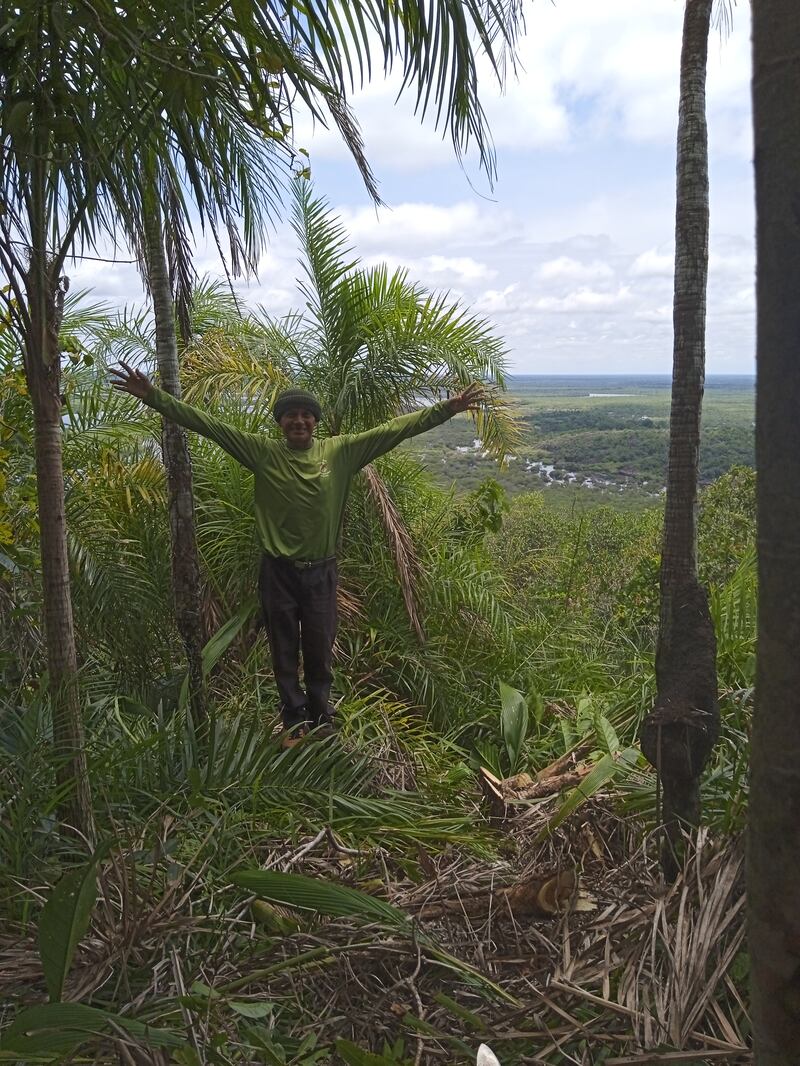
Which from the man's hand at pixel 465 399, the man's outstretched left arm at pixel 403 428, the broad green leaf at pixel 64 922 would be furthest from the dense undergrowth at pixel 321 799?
the man's hand at pixel 465 399

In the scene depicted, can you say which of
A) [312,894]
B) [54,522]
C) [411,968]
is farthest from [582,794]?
[54,522]

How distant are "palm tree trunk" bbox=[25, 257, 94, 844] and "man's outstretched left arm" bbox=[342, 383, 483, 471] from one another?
1610 mm

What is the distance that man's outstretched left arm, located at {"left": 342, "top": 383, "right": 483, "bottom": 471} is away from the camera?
13.0 ft

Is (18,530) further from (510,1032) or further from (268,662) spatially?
(510,1032)

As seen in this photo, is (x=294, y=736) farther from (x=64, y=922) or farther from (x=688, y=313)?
(x=688, y=313)

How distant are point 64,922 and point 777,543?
5.78ft

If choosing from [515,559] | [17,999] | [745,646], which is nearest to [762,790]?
[17,999]

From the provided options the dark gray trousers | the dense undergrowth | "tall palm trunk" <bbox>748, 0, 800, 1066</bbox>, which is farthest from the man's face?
"tall palm trunk" <bbox>748, 0, 800, 1066</bbox>

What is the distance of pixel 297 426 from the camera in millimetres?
4047

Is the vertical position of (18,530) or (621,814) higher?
(18,530)

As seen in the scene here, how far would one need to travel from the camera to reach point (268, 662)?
5.30m

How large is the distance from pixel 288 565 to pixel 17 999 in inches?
87.9

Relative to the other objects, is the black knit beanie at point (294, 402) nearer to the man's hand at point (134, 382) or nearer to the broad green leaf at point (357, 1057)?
the man's hand at point (134, 382)

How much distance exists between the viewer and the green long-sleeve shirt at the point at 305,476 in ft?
13.1
